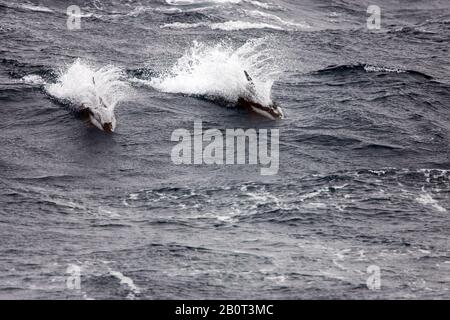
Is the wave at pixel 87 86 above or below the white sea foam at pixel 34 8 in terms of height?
below

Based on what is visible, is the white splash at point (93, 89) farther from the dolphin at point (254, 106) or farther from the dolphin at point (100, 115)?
the dolphin at point (254, 106)

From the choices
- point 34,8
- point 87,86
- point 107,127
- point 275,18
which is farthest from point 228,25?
point 107,127

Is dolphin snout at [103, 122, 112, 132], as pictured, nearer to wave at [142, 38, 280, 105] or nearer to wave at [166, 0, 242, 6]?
wave at [142, 38, 280, 105]

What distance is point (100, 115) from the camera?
4038cm

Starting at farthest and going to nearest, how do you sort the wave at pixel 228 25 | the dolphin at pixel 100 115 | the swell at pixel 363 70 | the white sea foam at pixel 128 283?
the wave at pixel 228 25, the swell at pixel 363 70, the dolphin at pixel 100 115, the white sea foam at pixel 128 283

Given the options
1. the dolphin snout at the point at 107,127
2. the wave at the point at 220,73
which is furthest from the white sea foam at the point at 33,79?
the dolphin snout at the point at 107,127

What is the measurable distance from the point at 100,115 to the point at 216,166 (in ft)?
22.3

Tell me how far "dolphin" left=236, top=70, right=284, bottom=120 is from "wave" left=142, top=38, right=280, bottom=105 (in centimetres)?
21

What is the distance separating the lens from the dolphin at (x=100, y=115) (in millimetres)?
39919

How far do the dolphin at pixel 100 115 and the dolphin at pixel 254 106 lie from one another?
19.9 feet

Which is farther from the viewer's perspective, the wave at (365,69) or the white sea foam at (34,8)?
the white sea foam at (34,8)

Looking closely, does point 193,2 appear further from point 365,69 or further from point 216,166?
point 216,166

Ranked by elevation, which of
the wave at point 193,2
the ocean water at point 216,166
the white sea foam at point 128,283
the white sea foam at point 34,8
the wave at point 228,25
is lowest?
the white sea foam at point 128,283

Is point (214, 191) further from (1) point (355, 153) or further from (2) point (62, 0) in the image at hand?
(2) point (62, 0)
